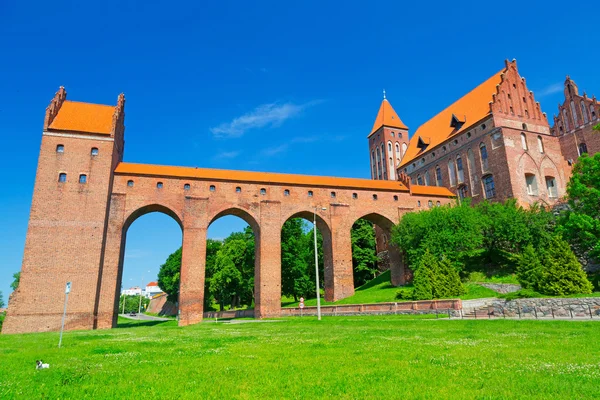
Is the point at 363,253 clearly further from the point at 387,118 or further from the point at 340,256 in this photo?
the point at 387,118

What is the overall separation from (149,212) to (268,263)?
11.4m

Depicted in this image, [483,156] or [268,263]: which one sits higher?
[483,156]

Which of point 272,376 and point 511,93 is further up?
point 511,93

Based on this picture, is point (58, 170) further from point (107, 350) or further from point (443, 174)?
point (443, 174)

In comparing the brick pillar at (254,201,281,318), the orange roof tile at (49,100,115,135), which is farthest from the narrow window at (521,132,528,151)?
the orange roof tile at (49,100,115,135)

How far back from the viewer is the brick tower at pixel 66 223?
1067 inches

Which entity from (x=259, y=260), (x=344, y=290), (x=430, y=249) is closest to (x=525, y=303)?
(x=430, y=249)

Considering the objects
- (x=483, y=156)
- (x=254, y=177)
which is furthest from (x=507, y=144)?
(x=254, y=177)

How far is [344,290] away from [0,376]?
1220 inches

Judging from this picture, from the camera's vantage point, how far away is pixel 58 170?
3003 centimetres

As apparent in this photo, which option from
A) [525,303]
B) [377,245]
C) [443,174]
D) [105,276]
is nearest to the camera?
[525,303]

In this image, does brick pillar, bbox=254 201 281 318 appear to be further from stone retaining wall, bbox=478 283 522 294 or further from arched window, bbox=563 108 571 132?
arched window, bbox=563 108 571 132

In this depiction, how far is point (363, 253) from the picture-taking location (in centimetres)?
4712

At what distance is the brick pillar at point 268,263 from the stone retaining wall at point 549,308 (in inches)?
686
